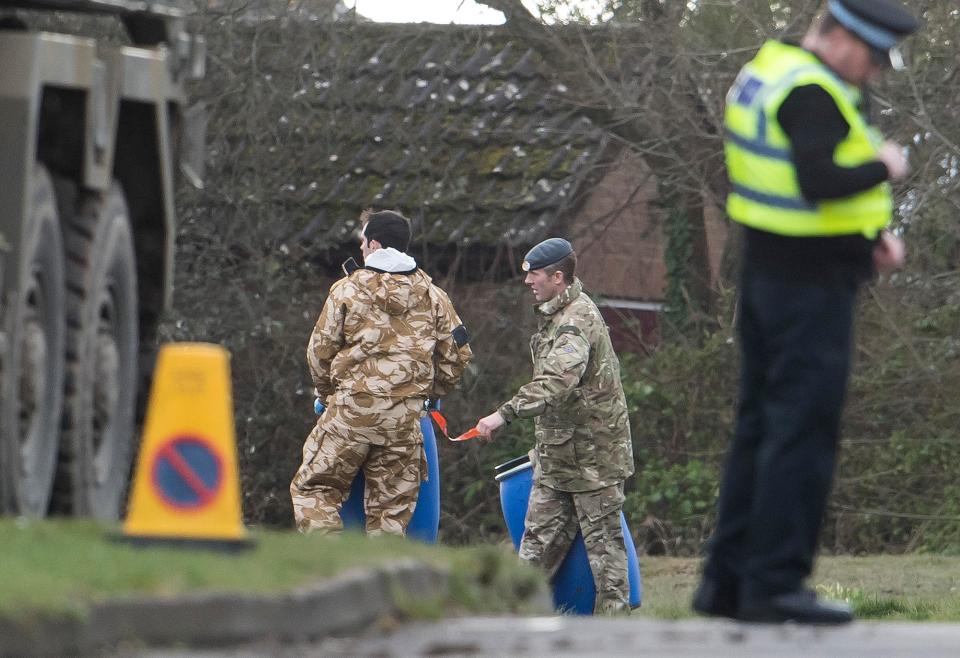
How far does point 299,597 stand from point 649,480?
1196 centimetres

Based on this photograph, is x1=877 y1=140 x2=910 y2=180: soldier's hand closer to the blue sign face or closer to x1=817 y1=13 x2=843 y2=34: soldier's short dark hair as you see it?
x1=817 y1=13 x2=843 y2=34: soldier's short dark hair

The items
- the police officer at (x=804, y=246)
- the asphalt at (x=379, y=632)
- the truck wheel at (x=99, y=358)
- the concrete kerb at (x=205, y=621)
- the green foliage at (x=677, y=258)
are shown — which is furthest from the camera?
the green foliage at (x=677, y=258)

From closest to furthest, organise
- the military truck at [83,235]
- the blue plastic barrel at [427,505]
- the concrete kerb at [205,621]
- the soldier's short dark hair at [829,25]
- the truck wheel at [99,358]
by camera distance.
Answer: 1. the concrete kerb at [205,621]
2. the soldier's short dark hair at [829,25]
3. the military truck at [83,235]
4. the truck wheel at [99,358]
5. the blue plastic barrel at [427,505]

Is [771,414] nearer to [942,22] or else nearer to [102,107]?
[102,107]

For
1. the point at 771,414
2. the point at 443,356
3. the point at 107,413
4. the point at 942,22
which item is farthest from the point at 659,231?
the point at 771,414

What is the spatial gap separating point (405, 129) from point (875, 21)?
11678 mm

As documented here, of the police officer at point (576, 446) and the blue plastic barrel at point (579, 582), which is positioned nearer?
A: the police officer at point (576, 446)

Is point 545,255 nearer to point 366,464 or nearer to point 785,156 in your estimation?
point 366,464

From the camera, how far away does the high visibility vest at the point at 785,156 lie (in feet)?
19.0

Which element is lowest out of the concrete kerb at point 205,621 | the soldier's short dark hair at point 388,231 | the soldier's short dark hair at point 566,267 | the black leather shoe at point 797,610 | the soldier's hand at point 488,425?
the soldier's hand at point 488,425

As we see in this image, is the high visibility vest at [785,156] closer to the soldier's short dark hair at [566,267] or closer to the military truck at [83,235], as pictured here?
the military truck at [83,235]

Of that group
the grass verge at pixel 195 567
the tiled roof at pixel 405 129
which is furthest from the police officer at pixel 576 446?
the tiled roof at pixel 405 129

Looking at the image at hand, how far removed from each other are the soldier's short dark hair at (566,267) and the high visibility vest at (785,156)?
447 centimetres

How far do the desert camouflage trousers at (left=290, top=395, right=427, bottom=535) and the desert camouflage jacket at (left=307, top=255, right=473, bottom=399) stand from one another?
0.08m
